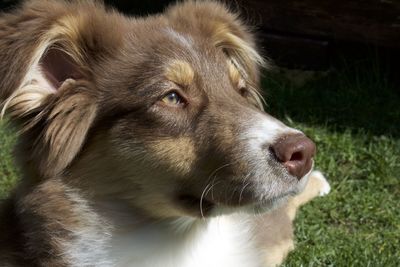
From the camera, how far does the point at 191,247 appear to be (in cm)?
378

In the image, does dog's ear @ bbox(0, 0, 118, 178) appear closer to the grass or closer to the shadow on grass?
the grass

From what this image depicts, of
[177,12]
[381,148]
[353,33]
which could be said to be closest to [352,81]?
[353,33]

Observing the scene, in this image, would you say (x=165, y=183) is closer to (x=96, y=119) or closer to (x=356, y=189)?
(x=96, y=119)

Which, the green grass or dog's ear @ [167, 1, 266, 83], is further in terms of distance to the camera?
the green grass

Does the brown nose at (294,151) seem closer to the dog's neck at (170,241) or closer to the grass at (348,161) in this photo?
the dog's neck at (170,241)

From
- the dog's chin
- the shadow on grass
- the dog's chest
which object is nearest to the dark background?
the shadow on grass

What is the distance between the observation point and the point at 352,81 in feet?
23.6

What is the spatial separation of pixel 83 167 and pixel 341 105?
3754 millimetres

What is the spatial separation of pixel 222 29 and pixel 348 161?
8.02 feet

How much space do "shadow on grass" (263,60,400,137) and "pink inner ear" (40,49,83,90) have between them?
330cm

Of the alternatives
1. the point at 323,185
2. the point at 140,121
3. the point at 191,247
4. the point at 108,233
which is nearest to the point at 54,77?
the point at 140,121

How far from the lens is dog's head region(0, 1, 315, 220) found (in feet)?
11.0

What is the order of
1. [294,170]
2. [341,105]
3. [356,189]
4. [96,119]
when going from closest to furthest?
[294,170] < [96,119] < [356,189] < [341,105]

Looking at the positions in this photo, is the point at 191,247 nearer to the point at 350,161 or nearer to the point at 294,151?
the point at 294,151
